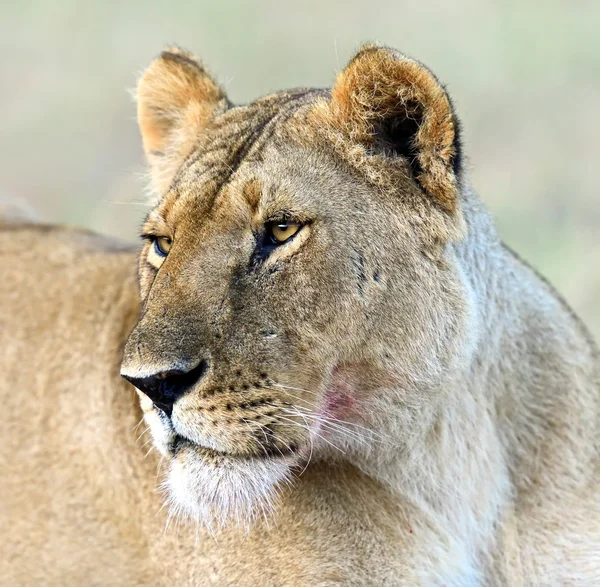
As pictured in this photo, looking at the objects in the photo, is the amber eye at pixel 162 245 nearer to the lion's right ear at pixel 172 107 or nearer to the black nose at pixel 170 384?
the lion's right ear at pixel 172 107

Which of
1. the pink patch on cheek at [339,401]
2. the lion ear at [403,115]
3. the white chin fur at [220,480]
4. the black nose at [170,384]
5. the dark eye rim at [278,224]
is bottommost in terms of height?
the white chin fur at [220,480]

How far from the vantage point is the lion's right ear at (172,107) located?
12.3ft

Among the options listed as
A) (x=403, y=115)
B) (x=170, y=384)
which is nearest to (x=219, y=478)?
(x=170, y=384)

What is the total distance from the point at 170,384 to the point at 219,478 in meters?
0.33

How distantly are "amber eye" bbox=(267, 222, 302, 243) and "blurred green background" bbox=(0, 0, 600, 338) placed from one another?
387 cm

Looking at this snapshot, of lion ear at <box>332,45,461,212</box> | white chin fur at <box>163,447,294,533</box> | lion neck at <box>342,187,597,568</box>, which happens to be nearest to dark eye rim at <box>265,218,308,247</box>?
lion ear at <box>332,45,461,212</box>

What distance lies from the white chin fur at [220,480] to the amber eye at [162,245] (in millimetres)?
736

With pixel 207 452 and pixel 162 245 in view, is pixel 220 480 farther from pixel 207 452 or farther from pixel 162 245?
pixel 162 245

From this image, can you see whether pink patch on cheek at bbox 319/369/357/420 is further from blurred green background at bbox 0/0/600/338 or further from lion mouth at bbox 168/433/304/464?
blurred green background at bbox 0/0/600/338

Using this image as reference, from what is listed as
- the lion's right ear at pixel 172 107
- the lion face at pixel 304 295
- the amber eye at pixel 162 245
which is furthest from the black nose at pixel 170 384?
the lion's right ear at pixel 172 107

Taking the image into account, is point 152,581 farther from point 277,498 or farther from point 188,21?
point 188,21

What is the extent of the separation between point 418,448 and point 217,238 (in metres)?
0.96

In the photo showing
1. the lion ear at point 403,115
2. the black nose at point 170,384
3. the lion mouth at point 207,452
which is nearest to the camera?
the black nose at point 170,384

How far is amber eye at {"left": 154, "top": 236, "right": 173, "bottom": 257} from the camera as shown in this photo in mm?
3270
